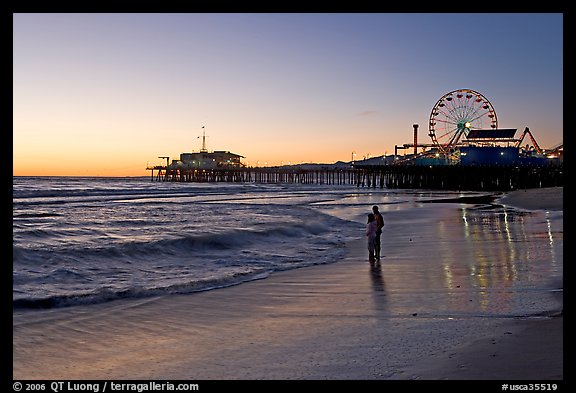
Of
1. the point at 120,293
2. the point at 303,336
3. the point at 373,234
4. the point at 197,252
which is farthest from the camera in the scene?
the point at 197,252

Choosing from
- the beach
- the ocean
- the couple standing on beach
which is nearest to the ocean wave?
the ocean

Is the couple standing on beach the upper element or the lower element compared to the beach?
upper

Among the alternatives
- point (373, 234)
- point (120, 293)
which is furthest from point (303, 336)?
point (373, 234)

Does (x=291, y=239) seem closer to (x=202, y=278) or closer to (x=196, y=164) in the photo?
(x=202, y=278)

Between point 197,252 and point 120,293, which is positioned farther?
point 197,252

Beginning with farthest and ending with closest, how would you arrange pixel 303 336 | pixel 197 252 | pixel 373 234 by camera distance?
pixel 197 252, pixel 373 234, pixel 303 336

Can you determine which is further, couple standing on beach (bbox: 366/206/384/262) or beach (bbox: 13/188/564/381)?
couple standing on beach (bbox: 366/206/384/262)

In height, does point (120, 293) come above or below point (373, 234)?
below

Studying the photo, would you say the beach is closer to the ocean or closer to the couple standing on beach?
the ocean

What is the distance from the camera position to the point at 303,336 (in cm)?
652

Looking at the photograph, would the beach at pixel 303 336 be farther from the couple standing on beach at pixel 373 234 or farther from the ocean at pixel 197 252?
the couple standing on beach at pixel 373 234

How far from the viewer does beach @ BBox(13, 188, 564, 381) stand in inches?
206

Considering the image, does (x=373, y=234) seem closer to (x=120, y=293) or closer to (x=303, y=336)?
(x=120, y=293)
